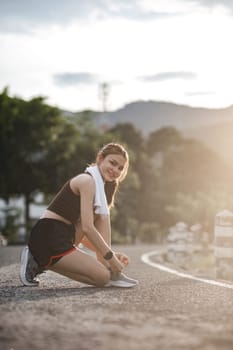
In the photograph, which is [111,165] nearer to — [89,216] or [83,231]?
[89,216]

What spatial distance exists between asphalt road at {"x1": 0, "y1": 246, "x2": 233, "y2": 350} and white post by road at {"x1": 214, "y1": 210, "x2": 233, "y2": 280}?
11.1 feet

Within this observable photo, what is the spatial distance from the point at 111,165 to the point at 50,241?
95cm

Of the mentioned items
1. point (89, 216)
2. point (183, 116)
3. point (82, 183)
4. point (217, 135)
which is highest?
point (183, 116)

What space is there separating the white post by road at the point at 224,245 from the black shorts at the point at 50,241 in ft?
12.8

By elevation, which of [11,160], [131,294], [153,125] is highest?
[153,125]

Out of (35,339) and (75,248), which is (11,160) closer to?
(75,248)

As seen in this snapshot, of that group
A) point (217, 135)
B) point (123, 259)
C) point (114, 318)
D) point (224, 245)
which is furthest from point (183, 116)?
point (114, 318)

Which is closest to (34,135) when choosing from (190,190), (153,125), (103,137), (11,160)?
(11,160)

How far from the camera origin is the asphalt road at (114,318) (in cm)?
396

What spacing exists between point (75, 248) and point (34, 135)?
3730 centimetres

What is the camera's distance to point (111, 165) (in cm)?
741

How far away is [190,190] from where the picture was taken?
7531 centimetres

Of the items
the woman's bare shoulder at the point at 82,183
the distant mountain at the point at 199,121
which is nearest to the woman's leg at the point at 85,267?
the woman's bare shoulder at the point at 82,183

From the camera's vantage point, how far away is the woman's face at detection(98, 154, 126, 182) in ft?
24.3
